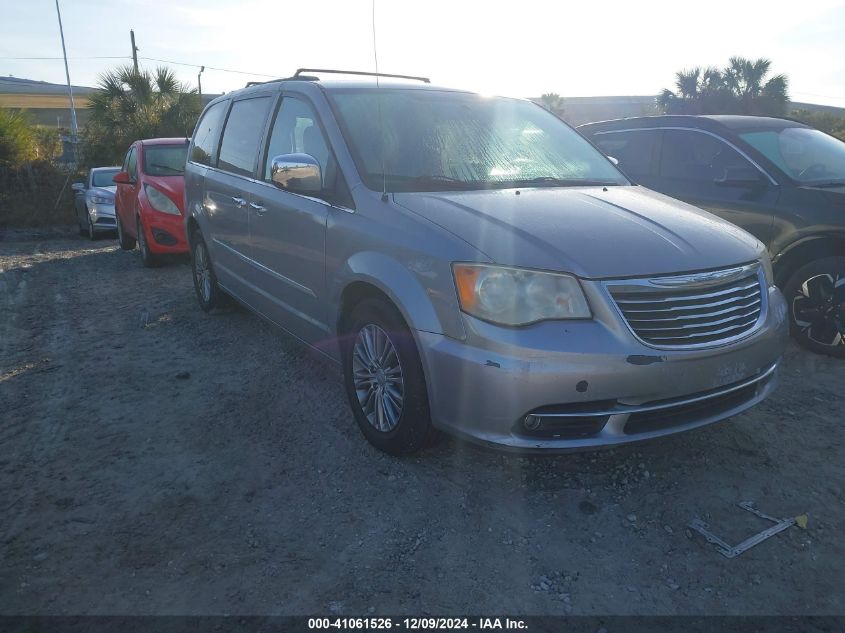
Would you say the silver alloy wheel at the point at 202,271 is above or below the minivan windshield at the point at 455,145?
below

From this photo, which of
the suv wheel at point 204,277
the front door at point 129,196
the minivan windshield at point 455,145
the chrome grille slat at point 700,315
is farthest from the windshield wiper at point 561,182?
the front door at point 129,196

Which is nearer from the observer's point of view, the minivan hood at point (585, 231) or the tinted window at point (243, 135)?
the minivan hood at point (585, 231)

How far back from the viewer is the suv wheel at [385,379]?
310 centimetres

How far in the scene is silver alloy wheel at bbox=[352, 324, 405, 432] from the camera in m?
3.27

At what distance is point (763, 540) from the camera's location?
2.77m

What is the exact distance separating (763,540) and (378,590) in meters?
1.55

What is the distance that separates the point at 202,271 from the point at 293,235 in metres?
2.55

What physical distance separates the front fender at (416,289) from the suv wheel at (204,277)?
9.98 ft

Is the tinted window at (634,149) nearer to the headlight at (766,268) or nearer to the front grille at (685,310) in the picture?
the headlight at (766,268)

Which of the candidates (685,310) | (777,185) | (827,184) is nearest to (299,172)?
(685,310)

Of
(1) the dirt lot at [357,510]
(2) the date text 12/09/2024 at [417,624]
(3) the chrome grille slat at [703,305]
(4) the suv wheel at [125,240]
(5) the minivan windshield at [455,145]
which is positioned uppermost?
(5) the minivan windshield at [455,145]

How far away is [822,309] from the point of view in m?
4.89

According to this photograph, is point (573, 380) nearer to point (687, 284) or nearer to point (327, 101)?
point (687, 284)

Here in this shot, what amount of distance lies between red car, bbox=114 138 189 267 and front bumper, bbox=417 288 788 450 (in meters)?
6.37
